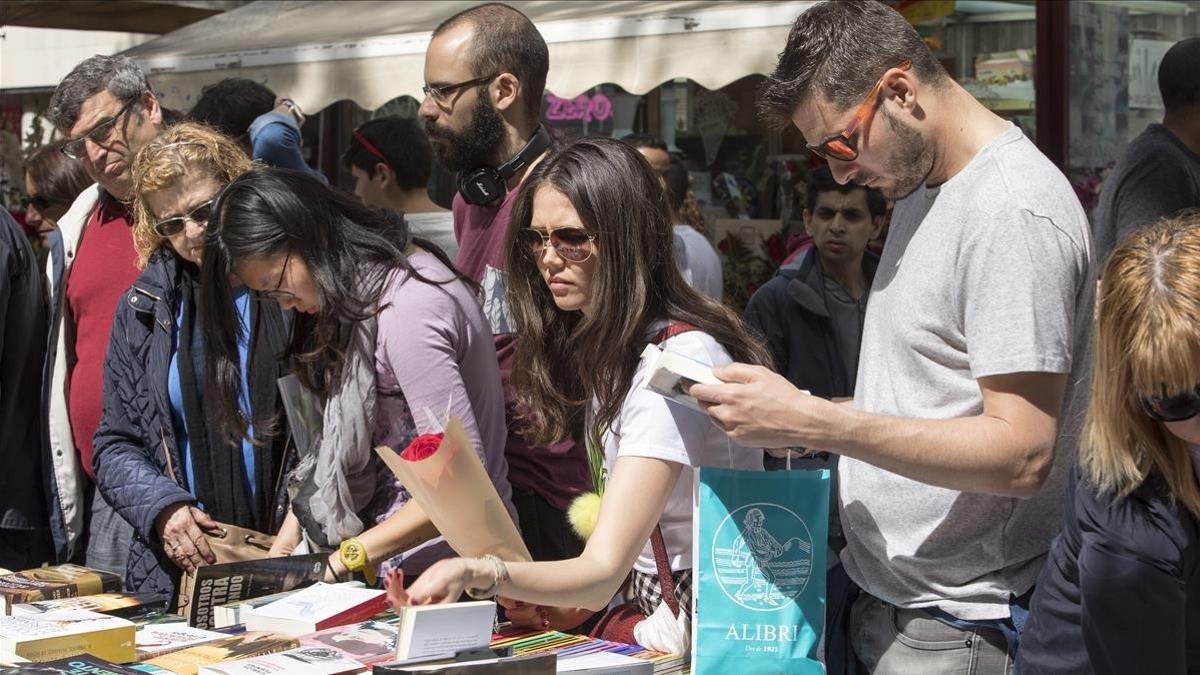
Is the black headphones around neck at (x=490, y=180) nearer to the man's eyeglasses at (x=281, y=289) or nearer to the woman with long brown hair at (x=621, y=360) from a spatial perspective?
the man's eyeglasses at (x=281, y=289)

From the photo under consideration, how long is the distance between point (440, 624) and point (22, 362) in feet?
8.29

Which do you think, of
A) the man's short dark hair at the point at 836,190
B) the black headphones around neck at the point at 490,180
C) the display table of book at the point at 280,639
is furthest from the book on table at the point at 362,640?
the man's short dark hair at the point at 836,190

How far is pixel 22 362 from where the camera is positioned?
12.8ft

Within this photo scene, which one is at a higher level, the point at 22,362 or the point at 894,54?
the point at 894,54

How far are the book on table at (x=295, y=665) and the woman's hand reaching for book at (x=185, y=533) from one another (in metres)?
1.02

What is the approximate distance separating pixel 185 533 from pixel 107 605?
1.70 ft

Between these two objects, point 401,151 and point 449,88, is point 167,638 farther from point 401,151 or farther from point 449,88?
point 401,151

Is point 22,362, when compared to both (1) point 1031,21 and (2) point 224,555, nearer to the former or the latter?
(2) point 224,555

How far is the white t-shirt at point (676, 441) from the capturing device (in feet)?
6.75

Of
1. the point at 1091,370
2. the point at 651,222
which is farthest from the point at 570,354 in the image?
the point at 1091,370

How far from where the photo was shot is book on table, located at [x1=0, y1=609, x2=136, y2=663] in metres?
2.24

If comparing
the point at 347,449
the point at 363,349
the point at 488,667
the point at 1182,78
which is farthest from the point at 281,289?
the point at 1182,78

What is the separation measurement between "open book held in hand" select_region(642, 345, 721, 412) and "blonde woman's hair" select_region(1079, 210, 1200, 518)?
515 mm

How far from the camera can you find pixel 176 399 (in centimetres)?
330
